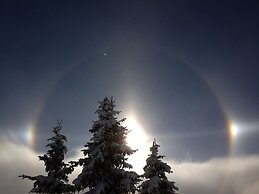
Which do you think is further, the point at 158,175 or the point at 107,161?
the point at 158,175

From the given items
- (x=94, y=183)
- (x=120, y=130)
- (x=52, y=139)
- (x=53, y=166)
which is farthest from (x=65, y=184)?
(x=120, y=130)

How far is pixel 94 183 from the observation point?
23531 millimetres

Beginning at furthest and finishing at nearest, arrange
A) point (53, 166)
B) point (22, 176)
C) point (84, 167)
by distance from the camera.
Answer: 1. point (53, 166)
2. point (22, 176)
3. point (84, 167)

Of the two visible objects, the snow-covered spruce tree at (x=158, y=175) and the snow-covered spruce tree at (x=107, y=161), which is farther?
the snow-covered spruce tree at (x=158, y=175)

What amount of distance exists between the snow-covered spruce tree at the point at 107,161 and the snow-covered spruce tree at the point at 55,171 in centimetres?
563

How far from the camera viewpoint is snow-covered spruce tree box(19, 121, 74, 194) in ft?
95.7

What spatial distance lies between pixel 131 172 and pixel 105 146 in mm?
2389

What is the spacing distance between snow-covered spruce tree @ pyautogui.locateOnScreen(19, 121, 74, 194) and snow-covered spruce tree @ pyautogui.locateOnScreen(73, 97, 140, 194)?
5.63 m

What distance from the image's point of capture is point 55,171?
30.2m

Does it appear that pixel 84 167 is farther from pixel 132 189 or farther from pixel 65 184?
pixel 65 184

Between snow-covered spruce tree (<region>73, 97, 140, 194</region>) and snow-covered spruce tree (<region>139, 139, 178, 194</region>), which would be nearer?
snow-covered spruce tree (<region>73, 97, 140, 194</region>)

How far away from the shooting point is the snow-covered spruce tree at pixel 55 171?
29.2m

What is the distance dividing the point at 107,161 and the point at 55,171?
27.3 ft

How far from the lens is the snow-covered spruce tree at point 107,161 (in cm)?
2317
